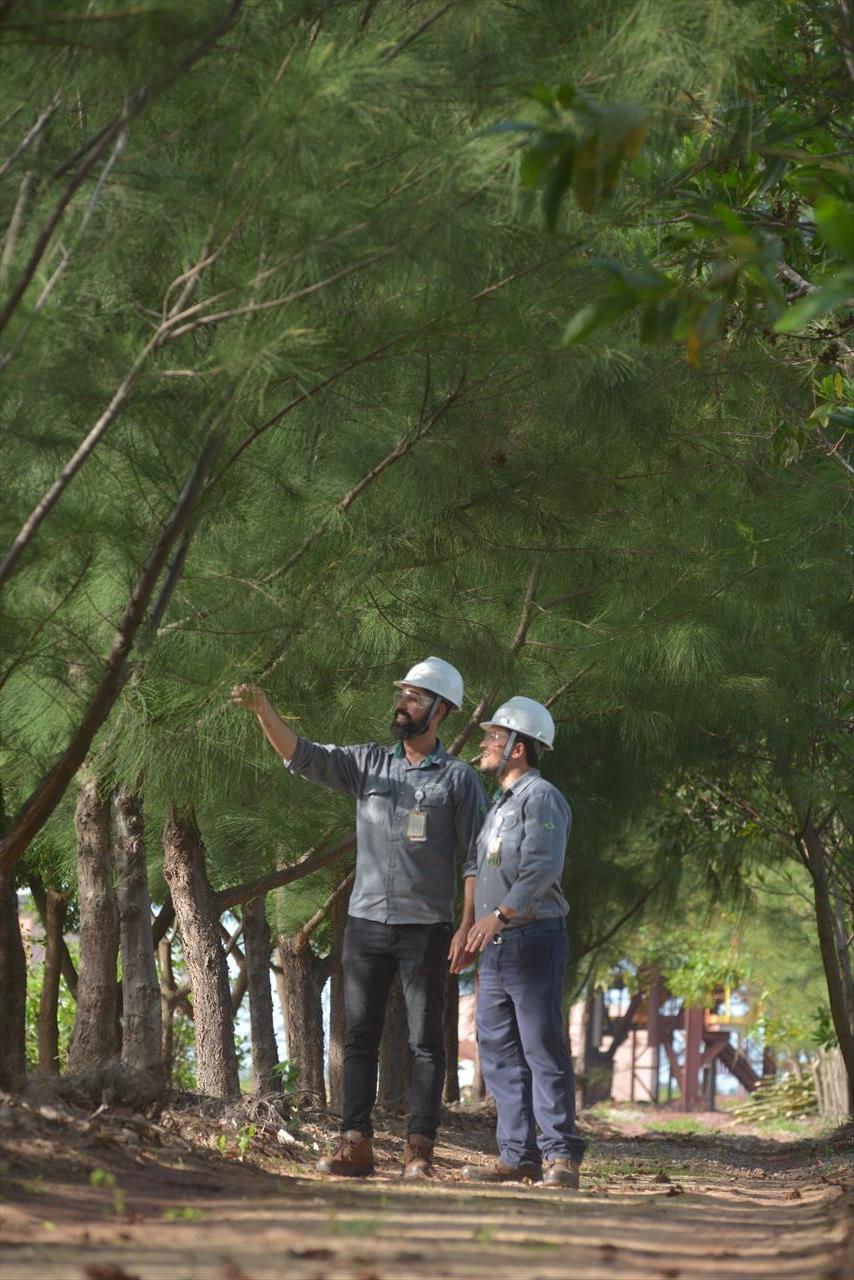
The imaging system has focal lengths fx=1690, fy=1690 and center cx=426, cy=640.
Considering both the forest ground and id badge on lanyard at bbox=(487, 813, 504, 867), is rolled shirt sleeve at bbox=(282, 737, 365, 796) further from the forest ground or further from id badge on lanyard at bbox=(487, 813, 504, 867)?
the forest ground

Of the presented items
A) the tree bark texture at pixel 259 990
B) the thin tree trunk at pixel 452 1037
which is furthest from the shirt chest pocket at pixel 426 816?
the thin tree trunk at pixel 452 1037

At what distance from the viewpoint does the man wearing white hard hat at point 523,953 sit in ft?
19.0

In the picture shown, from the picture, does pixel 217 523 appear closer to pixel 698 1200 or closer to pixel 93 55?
pixel 93 55

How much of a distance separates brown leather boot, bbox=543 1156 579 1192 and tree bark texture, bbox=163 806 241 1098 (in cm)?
316

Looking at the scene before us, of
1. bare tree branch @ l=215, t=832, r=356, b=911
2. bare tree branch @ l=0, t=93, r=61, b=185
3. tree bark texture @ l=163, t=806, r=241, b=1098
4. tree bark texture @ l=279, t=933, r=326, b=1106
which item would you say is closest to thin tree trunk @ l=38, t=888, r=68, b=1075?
tree bark texture @ l=279, t=933, r=326, b=1106

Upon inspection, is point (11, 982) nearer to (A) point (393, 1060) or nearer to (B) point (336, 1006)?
(A) point (393, 1060)

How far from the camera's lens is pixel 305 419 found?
6.07 meters

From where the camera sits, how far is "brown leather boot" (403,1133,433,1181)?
5703 mm

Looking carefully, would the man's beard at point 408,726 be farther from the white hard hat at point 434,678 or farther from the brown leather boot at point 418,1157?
the brown leather boot at point 418,1157

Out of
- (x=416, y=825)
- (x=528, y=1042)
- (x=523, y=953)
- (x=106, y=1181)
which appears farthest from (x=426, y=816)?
(x=106, y=1181)

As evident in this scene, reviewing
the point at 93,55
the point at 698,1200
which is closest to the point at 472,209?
the point at 93,55

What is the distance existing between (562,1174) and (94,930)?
264cm

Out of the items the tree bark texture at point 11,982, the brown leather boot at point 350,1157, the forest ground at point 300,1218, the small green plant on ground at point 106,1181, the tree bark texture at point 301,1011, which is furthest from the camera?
the tree bark texture at point 301,1011

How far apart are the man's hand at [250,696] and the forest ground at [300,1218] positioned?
4.51 ft
